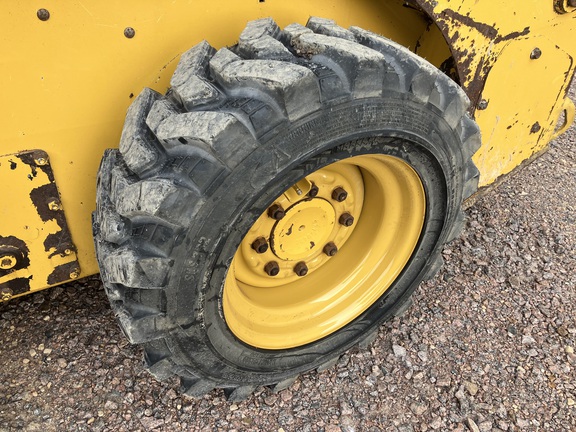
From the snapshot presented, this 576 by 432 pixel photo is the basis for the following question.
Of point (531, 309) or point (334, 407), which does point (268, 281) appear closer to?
point (334, 407)

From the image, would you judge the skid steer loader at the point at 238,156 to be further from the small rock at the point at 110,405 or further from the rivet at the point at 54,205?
the small rock at the point at 110,405

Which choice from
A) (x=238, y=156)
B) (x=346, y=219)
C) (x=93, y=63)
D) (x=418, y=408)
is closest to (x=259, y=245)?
(x=346, y=219)

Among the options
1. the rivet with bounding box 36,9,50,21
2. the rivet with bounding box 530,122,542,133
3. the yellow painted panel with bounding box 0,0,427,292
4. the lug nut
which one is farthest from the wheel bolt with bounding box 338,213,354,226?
the rivet with bounding box 36,9,50,21

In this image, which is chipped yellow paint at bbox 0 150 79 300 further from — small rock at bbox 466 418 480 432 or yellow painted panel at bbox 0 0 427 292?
small rock at bbox 466 418 480 432

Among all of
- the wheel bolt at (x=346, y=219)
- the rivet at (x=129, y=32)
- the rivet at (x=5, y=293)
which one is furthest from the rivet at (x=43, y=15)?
the wheel bolt at (x=346, y=219)

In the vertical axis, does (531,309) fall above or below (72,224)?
below

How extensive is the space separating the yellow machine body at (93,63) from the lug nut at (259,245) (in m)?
0.51

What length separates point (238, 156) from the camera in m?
1.33

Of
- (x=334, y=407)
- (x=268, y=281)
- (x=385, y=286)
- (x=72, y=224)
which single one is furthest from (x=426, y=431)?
(x=72, y=224)

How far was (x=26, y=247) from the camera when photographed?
5.20 feet

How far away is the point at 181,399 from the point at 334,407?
55 cm

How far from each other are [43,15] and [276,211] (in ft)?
2.70

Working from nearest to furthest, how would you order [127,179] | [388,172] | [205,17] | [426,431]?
1. [127,179]
2. [205,17]
3. [388,172]
4. [426,431]

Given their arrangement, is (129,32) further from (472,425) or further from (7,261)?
(472,425)
